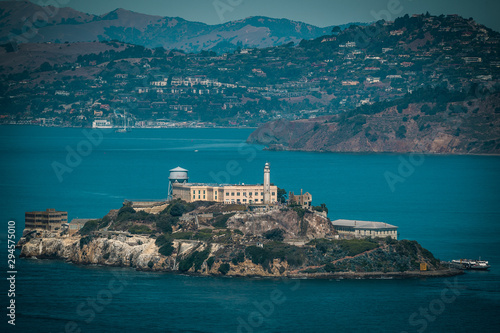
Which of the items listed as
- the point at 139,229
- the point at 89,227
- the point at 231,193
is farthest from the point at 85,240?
the point at 231,193

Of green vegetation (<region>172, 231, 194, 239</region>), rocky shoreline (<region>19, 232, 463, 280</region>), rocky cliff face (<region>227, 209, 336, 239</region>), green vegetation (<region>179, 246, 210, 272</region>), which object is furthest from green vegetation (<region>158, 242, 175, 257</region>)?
rocky cliff face (<region>227, 209, 336, 239</region>)

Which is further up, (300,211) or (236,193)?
(236,193)

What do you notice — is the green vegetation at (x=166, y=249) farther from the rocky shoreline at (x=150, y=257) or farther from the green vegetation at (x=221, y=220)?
the green vegetation at (x=221, y=220)

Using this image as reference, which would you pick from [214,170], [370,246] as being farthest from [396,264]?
[214,170]

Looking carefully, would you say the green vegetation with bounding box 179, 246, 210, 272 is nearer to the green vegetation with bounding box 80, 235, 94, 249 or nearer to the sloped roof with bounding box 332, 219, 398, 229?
the green vegetation with bounding box 80, 235, 94, 249

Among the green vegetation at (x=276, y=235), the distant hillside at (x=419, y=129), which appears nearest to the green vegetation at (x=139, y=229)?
the green vegetation at (x=276, y=235)

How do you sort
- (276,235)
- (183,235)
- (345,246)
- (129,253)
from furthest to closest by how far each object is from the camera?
(183,235), (129,253), (276,235), (345,246)

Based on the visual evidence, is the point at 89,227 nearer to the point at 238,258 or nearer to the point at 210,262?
the point at 210,262
